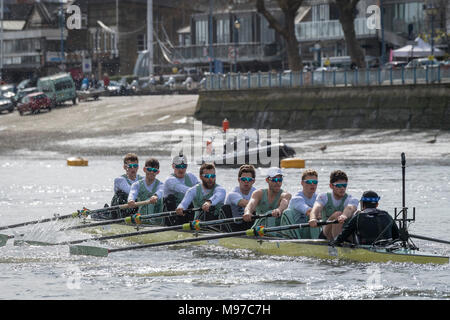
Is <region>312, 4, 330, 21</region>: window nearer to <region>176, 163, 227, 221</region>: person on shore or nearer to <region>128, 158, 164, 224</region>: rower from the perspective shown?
<region>128, 158, 164, 224</region>: rower

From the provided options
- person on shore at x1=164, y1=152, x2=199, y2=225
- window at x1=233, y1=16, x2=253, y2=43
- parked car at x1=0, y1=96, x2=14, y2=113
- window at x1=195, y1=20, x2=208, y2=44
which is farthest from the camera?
window at x1=195, y1=20, x2=208, y2=44

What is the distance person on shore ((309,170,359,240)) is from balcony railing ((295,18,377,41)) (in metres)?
48.6

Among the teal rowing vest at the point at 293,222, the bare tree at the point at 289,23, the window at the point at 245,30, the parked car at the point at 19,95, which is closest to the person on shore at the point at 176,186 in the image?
the teal rowing vest at the point at 293,222

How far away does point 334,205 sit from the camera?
1541cm

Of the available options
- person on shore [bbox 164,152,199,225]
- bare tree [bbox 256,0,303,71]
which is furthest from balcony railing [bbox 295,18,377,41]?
person on shore [bbox 164,152,199,225]

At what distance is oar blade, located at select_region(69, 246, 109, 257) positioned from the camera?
54.7 feet

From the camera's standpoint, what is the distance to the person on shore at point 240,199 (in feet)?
54.8

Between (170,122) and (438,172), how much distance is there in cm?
1910

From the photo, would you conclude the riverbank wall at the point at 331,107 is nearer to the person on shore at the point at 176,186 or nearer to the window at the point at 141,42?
the person on shore at the point at 176,186

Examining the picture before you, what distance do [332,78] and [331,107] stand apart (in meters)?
1.48

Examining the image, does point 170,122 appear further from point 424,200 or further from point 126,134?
point 424,200

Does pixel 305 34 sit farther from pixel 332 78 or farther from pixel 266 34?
pixel 332 78

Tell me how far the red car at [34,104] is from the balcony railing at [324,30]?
65.7 ft

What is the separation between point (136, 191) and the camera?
18938mm
